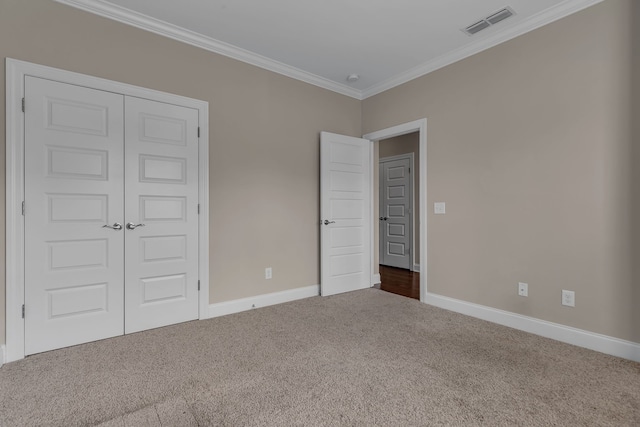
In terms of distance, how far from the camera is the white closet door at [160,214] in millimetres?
2730

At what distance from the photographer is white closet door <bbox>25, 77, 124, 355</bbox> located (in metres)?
2.34

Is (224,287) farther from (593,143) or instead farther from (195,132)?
(593,143)

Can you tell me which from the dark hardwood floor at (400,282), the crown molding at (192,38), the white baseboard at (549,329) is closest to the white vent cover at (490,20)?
the crown molding at (192,38)

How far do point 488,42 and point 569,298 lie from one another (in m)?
2.40

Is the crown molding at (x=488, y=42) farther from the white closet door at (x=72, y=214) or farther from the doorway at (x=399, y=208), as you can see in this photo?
the white closet door at (x=72, y=214)

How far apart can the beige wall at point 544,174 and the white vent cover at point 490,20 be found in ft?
0.87

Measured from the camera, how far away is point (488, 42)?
3.05 metres

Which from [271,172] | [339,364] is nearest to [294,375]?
[339,364]

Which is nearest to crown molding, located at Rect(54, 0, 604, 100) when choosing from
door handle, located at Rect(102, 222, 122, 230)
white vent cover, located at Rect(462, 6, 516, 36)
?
white vent cover, located at Rect(462, 6, 516, 36)

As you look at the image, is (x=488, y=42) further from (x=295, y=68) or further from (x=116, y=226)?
(x=116, y=226)

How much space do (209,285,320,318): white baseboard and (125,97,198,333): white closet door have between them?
9.7 inches

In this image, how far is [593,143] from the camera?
8.02 feet

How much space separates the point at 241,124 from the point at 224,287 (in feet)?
5.58

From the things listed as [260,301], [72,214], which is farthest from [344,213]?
[72,214]
